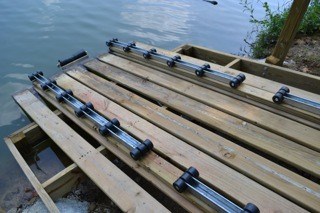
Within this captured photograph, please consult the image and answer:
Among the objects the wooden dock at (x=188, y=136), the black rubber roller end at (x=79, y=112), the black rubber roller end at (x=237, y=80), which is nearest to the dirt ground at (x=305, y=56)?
the wooden dock at (x=188, y=136)

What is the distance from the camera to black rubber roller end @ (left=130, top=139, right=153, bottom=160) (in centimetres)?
244

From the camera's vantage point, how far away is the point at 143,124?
9.49 ft

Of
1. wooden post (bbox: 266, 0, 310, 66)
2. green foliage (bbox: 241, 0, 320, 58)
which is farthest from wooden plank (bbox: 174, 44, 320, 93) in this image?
green foliage (bbox: 241, 0, 320, 58)

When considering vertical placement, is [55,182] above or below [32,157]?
above

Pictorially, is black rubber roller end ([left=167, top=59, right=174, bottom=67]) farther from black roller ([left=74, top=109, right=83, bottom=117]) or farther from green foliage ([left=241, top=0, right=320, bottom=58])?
green foliage ([left=241, top=0, right=320, bottom=58])

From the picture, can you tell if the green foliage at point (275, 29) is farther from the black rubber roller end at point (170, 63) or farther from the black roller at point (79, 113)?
the black roller at point (79, 113)

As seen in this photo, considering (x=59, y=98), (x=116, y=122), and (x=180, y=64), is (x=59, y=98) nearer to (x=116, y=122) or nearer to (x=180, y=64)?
(x=116, y=122)

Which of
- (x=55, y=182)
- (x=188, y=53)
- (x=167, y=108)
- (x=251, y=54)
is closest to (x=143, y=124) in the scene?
(x=167, y=108)

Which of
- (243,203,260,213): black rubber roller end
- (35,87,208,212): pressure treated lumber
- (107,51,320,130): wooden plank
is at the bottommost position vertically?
(35,87,208,212): pressure treated lumber

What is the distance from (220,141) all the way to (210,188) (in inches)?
22.7

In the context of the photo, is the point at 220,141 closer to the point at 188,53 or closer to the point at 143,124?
the point at 143,124

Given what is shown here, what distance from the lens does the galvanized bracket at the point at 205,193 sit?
6.40 feet

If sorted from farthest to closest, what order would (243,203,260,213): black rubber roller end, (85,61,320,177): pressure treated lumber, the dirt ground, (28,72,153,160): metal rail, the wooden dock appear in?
the dirt ground → (28,72,153,160): metal rail → (85,61,320,177): pressure treated lumber → the wooden dock → (243,203,260,213): black rubber roller end

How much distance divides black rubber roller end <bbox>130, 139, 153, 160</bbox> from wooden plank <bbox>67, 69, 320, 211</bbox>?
0.35 m
